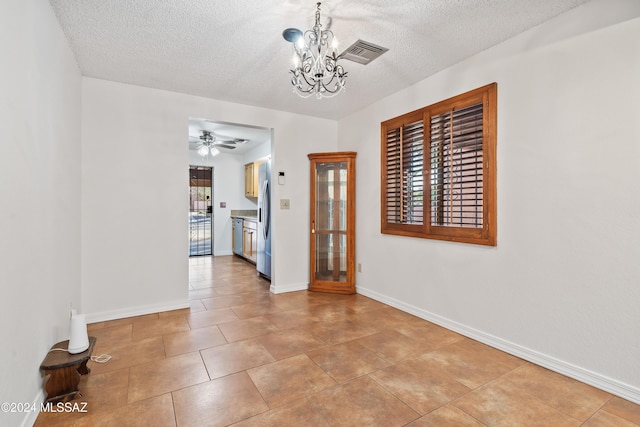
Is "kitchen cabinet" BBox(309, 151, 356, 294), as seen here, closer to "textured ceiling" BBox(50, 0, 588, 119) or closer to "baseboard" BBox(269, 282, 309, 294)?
"baseboard" BBox(269, 282, 309, 294)

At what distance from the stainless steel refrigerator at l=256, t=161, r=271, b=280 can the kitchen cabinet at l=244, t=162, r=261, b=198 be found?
1986 mm

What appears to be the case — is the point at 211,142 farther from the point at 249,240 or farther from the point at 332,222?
the point at 332,222

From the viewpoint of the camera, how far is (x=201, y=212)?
24.3ft

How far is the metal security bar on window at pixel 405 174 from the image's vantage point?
330 centimetres

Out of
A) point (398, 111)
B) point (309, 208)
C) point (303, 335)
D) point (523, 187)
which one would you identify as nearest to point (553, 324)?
point (523, 187)

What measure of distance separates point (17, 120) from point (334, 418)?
2287 millimetres

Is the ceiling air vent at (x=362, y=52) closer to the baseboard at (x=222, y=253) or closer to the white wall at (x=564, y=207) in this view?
the white wall at (x=564, y=207)

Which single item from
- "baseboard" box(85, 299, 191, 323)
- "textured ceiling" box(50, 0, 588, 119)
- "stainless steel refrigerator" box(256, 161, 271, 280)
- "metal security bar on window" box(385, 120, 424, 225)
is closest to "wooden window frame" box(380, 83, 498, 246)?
"metal security bar on window" box(385, 120, 424, 225)

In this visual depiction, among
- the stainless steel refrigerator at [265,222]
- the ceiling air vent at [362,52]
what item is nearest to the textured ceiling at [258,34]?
the ceiling air vent at [362,52]

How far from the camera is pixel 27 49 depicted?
166cm

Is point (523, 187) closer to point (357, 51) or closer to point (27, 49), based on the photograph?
point (357, 51)

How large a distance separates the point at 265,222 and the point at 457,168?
297cm

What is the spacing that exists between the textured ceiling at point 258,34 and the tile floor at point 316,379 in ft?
8.39

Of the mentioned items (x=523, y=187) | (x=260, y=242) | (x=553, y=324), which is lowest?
(x=553, y=324)
